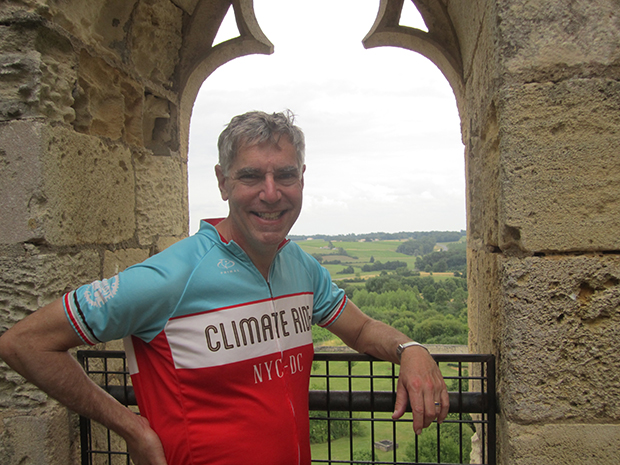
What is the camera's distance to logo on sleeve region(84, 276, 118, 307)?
3.81 feet

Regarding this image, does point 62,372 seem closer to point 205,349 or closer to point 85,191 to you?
point 205,349

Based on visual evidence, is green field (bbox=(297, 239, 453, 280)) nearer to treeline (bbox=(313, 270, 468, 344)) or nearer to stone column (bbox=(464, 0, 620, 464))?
treeline (bbox=(313, 270, 468, 344))

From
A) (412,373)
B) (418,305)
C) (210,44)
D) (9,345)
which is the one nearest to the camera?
(9,345)

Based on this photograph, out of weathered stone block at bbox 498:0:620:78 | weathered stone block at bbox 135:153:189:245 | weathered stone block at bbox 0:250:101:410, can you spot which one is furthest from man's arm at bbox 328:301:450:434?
weathered stone block at bbox 135:153:189:245

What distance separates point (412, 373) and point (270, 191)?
27.8 inches

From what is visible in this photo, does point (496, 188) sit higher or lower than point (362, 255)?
higher

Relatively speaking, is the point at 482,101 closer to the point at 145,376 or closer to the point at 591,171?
the point at 591,171

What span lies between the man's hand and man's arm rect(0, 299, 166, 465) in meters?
0.72

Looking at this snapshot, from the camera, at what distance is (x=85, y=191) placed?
1899 millimetres

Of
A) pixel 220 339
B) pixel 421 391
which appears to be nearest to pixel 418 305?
pixel 421 391

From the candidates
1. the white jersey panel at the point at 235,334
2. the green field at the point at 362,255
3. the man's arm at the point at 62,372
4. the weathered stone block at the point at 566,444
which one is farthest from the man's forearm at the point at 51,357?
the green field at the point at 362,255

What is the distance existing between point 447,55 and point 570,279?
1630 mm

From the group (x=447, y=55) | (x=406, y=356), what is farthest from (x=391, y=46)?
(x=406, y=356)

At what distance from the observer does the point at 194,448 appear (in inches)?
49.1
